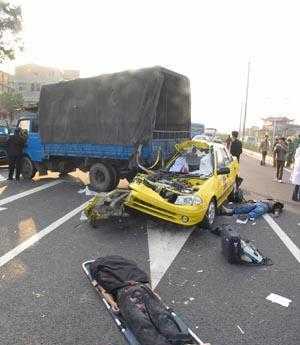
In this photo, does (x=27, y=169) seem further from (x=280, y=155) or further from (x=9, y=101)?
(x=9, y=101)

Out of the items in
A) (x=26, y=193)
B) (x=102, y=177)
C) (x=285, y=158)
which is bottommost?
A: (x=26, y=193)

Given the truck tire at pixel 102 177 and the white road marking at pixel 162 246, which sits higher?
the truck tire at pixel 102 177

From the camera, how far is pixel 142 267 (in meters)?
6.48

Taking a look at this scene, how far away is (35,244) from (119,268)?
2.54 metres

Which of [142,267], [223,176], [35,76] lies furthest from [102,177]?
[35,76]

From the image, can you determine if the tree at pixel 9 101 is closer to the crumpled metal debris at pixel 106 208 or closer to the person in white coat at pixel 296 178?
the person in white coat at pixel 296 178

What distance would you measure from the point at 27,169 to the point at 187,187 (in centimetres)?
830

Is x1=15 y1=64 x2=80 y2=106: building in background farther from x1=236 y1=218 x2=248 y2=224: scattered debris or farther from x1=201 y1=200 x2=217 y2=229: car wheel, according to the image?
x1=201 y1=200 x2=217 y2=229: car wheel

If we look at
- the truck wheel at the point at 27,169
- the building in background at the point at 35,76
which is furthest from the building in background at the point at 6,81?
the truck wheel at the point at 27,169

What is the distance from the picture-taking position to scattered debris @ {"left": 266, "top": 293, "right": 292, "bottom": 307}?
5332 mm

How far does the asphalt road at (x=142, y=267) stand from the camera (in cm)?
454

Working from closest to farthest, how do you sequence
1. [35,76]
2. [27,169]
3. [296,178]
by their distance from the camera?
[296,178] < [27,169] < [35,76]

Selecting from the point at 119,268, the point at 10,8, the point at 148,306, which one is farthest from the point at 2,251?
the point at 10,8

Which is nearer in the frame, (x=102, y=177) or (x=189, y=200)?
(x=189, y=200)
